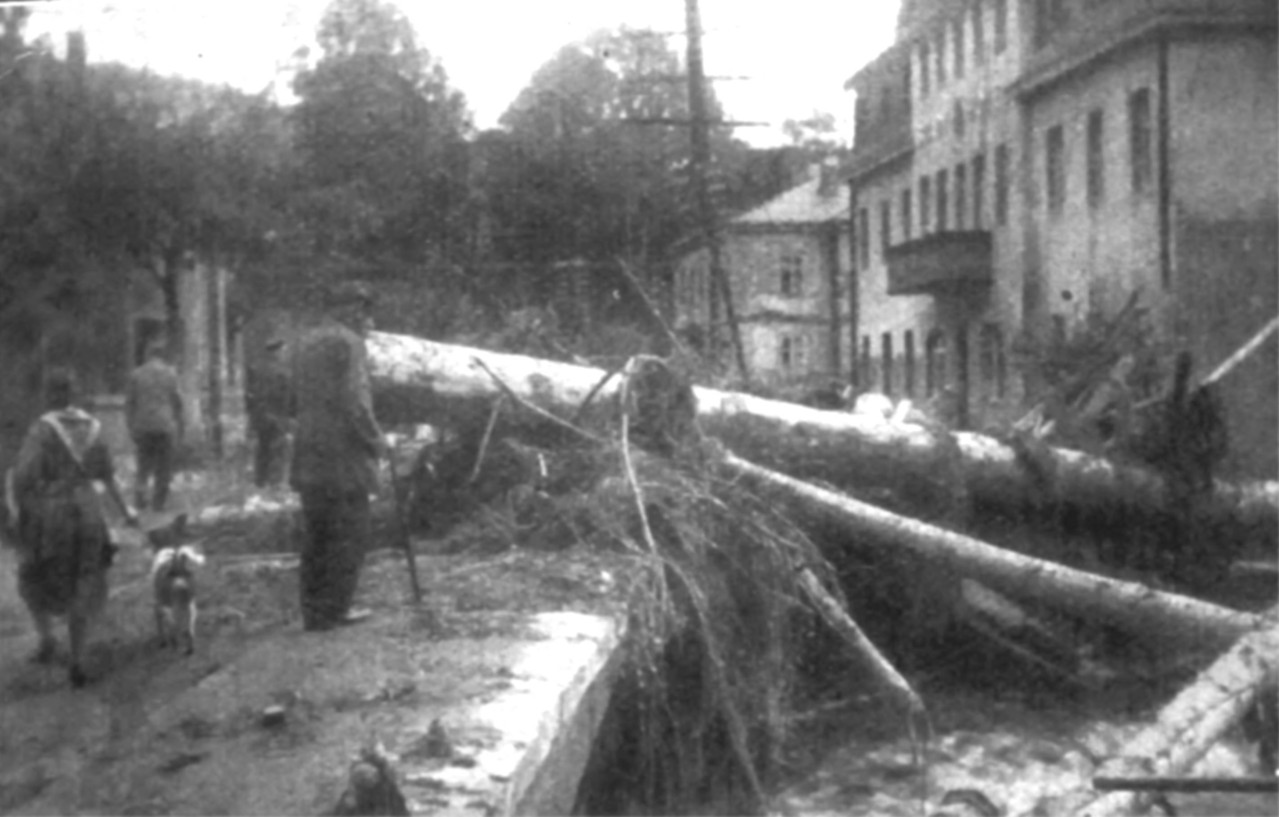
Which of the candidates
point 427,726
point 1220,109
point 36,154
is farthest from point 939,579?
point 36,154

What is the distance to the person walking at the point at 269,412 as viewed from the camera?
7.26 m

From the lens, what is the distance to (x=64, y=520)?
7887 millimetres

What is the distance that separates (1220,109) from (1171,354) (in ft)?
3.17

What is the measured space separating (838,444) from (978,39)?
7.60 ft

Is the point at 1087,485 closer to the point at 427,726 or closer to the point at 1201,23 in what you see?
the point at 1201,23

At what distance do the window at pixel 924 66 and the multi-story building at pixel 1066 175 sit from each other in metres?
0.02

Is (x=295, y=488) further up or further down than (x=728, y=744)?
further up

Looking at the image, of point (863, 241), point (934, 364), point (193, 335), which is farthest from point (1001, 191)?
point (193, 335)

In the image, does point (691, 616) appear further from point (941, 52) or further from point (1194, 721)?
point (941, 52)

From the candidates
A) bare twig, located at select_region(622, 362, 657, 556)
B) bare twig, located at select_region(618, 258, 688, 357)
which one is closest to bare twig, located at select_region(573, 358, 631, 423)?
→ bare twig, located at select_region(622, 362, 657, 556)

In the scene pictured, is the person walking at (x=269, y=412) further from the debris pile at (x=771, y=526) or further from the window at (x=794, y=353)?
the window at (x=794, y=353)

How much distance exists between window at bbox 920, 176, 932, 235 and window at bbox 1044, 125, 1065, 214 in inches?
19.0

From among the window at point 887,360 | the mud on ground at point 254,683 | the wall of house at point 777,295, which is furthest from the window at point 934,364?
the mud on ground at point 254,683

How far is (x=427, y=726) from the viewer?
650 cm
